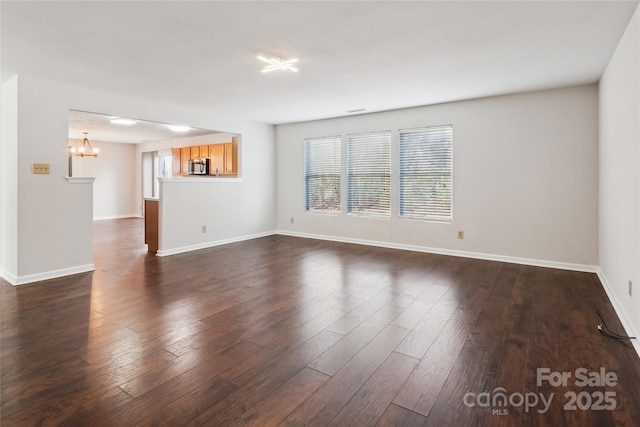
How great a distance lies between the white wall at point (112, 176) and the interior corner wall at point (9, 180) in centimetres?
605

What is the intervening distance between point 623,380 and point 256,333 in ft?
7.70

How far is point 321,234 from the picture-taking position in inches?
266

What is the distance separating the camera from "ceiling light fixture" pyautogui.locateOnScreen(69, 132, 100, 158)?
853 cm

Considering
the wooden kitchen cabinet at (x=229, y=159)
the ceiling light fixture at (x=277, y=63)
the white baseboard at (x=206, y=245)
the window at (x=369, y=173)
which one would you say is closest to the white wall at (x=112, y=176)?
the wooden kitchen cabinet at (x=229, y=159)

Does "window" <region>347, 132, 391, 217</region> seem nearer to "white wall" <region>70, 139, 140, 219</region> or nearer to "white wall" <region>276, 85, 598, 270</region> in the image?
"white wall" <region>276, 85, 598, 270</region>

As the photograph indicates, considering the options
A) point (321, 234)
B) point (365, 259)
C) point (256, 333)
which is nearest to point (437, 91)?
point (365, 259)

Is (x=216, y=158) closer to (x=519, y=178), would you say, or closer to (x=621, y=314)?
(x=519, y=178)

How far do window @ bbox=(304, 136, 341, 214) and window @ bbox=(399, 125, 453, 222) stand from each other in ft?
4.54

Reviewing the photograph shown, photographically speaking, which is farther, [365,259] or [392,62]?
[365,259]

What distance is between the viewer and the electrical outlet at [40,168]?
3799 mm

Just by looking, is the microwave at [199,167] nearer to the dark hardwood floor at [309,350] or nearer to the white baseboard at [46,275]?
the white baseboard at [46,275]

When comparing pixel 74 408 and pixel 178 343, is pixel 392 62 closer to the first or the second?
pixel 178 343

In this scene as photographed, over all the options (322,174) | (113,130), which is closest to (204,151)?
(113,130)

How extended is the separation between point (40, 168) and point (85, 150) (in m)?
6.54
